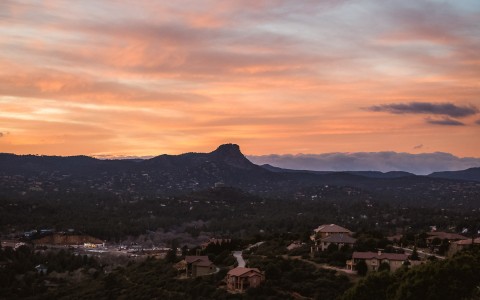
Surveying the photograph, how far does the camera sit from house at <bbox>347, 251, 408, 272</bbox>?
164ft

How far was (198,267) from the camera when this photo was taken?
55.3m

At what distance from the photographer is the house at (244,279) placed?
47150 mm

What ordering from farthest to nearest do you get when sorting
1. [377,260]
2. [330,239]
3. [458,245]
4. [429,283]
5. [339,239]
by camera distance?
[330,239], [339,239], [458,245], [377,260], [429,283]

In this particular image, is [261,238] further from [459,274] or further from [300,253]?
[459,274]

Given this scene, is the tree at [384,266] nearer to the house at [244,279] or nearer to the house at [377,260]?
the house at [377,260]

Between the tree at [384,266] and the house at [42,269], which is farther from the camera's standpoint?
the house at [42,269]

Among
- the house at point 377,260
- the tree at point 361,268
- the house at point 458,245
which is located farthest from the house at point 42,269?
the house at point 458,245

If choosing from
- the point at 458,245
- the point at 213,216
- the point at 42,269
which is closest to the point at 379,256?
the point at 458,245

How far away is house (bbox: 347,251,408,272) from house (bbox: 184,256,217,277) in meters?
12.0

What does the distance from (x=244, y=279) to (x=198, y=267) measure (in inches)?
350

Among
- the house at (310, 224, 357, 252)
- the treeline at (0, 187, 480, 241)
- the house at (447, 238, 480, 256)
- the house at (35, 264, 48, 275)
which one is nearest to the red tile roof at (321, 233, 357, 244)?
the house at (310, 224, 357, 252)

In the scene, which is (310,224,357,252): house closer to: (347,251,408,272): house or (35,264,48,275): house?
(347,251,408,272): house

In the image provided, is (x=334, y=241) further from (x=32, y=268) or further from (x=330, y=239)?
(x=32, y=268)

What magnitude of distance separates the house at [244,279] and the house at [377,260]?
26.5ft
